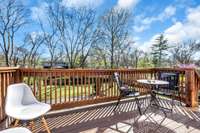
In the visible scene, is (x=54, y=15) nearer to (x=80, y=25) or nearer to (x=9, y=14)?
(x=80, y=25)

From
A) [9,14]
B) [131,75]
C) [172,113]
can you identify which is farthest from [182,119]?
[9,14]

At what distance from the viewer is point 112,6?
16.3m

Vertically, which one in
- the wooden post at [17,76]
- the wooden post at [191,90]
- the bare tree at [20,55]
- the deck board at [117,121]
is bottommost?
Result: the deck board at [117,121]

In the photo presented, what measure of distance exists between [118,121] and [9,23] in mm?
13195

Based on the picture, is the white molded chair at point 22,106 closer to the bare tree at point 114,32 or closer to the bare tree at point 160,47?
the bare tree at point 114,32

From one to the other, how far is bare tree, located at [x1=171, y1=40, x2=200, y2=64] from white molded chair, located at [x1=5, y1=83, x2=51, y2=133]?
80.2 ft

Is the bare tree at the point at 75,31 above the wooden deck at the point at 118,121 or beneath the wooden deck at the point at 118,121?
above

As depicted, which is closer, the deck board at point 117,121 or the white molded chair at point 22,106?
the white molded chair at point 22,106

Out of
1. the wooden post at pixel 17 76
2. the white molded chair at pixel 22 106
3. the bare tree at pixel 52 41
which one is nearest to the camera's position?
the white molded chair at pixel 22 106

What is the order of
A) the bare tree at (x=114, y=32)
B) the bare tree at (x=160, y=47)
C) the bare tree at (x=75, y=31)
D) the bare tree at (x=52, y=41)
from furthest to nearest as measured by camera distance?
Answer: the bare tree at (x=160, y=47), the bare tree at (x=114, y=32), the bare tree at (x=75, y=31), the bare tree at (x=52, y=41)

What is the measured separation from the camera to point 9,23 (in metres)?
13.2

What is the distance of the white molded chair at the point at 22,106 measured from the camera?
2225 mm

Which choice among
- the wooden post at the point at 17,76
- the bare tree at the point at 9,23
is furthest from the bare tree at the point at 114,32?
the wooden post at the point at 17,76

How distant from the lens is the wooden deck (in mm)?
2996
